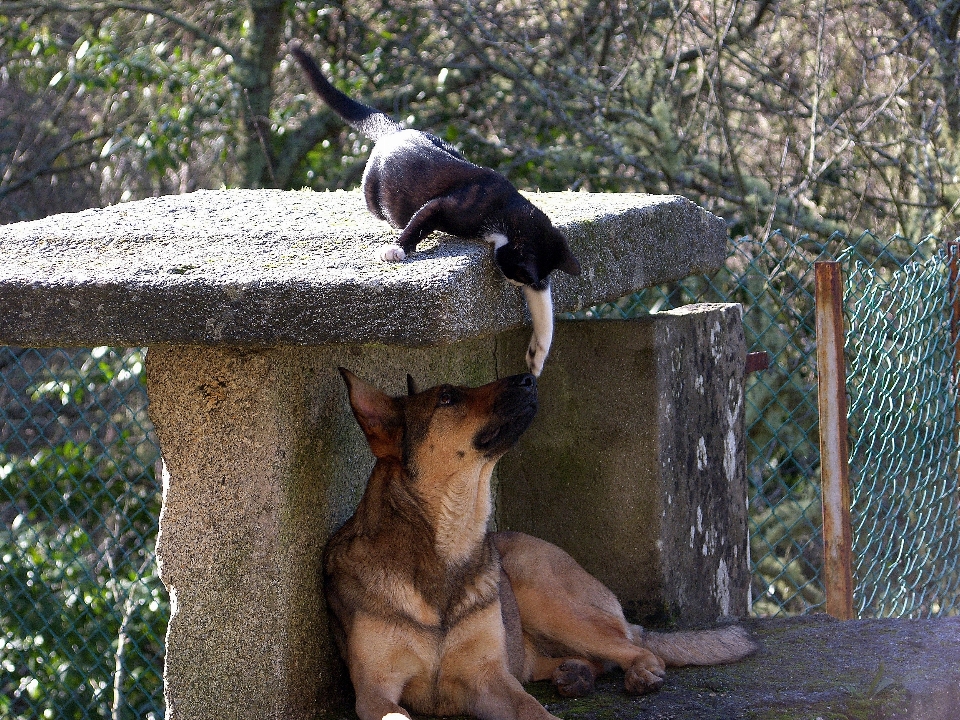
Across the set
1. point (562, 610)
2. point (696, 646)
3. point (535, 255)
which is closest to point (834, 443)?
point (696, 646)

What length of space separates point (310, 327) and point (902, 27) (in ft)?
19.9

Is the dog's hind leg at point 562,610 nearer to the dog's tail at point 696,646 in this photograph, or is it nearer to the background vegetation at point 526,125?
the dog's tail at point 696,646

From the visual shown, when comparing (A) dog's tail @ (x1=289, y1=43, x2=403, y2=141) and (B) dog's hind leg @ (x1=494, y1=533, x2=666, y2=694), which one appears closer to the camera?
(B) dog's hind leg @ (x1=494, y1=533, x2=666, y2=694)

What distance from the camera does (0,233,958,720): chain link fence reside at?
16.1 feet

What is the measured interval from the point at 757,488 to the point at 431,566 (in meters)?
3.29

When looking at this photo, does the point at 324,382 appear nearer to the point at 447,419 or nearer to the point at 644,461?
the point at 447,419

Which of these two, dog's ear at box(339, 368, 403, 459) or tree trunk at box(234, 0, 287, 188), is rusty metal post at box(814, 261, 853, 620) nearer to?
dog's ear at box(339, 368, 403, 459)

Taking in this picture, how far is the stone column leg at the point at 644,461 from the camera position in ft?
13.3

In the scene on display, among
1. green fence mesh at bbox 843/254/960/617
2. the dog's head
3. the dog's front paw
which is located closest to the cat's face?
the dog's head

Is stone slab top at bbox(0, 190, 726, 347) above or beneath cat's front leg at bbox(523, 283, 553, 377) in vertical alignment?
above

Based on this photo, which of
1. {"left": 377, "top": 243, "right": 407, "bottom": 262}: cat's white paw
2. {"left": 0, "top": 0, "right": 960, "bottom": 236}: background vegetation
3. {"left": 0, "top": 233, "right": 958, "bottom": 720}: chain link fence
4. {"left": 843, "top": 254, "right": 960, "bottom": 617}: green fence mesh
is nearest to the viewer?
{"left": 377, "top": 243, "right": 407, "bottom": 262}: cat's white paw

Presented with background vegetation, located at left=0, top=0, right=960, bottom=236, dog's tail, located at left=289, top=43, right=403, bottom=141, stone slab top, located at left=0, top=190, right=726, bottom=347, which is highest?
background vegetation, located at left=0, top=0, right=960, bottom=236

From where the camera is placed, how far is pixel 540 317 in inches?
→ 125

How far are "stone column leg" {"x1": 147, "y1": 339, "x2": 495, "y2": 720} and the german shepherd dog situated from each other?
0.20 meters
